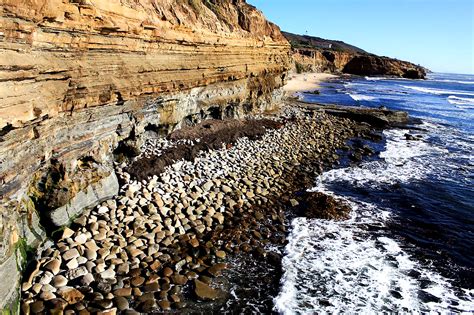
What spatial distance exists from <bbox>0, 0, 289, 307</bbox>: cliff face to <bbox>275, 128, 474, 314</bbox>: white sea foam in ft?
21.6

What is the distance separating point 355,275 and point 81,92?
9778mm

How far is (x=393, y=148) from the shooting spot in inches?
1023

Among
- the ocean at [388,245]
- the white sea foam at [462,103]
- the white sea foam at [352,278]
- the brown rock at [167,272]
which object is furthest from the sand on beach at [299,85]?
the brown rock at [167,272]

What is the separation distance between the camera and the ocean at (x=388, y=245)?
9648mm

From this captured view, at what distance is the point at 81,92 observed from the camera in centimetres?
1077

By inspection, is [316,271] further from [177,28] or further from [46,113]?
[177,28]

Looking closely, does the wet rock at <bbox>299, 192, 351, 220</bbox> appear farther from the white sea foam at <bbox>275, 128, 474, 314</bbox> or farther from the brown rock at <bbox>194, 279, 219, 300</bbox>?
the brown rock at <bbox>194, 279, 219, 300</bbox>

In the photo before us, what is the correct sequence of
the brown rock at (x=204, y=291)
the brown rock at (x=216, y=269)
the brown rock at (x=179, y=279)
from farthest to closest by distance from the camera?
the brown rock at (x=216, y=269) < the brown rock at (x=179, y=279) < the brown rock at (x=204, y=291)

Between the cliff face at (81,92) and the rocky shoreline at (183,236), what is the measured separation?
30.2 inches

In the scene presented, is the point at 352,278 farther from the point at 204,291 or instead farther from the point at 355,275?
the point at 204,291

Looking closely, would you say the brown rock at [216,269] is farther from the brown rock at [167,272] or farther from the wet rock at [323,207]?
the wet rock at [323,207]

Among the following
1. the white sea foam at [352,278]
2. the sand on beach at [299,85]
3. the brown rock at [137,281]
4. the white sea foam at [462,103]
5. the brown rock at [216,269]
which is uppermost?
the sand on beach at [299,85]

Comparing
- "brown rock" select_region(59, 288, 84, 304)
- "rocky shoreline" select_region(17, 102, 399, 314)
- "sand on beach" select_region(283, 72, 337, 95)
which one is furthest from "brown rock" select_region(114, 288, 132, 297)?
"sand on beach" select_region(283, 72, 337, 95)

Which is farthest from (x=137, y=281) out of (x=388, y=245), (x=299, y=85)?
(x=299, y=85)
